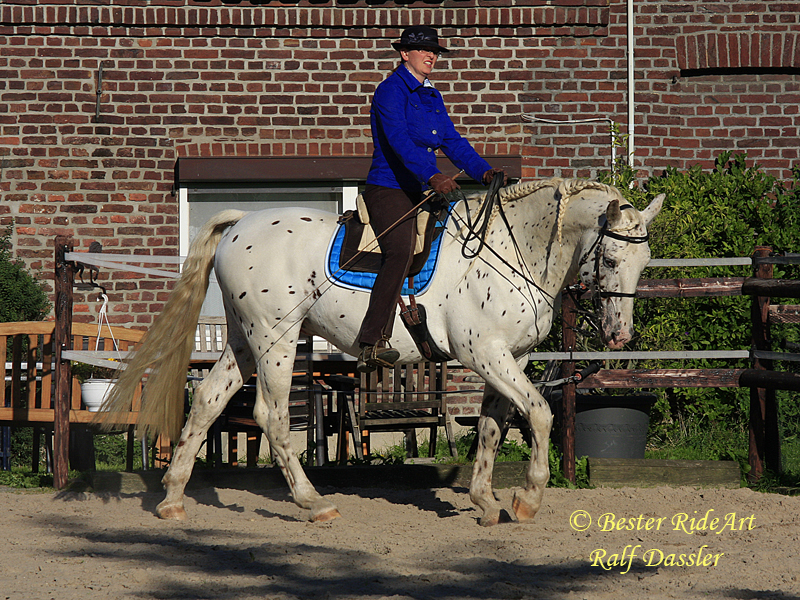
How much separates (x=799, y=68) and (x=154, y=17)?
661cm

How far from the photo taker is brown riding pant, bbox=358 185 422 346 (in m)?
5.05

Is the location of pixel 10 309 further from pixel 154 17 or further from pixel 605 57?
pixel 605 57

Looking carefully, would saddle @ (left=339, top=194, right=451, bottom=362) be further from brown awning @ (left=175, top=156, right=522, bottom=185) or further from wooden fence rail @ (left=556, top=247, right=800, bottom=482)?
brown awning @ (left=175, top=156, right=522, bottom=185)

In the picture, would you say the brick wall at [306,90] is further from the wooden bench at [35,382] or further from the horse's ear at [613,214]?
the horse's ear at [613,214]

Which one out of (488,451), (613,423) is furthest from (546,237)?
(613,423)

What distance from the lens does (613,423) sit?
6527 mm

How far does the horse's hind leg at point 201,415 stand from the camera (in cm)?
535

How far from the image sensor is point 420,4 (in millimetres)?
9062

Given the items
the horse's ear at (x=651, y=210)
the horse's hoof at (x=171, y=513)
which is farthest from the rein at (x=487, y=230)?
the horse's hoof at (x=171, y=513)

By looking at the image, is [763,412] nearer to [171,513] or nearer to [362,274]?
[362,274]

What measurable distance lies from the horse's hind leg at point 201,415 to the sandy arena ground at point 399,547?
6.9 inches

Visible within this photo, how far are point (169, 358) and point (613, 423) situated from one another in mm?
3194

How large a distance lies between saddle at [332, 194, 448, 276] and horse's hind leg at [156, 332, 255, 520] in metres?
0.99

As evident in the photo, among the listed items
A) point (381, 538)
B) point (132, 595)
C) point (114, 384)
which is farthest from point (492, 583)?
point (114, 384)
